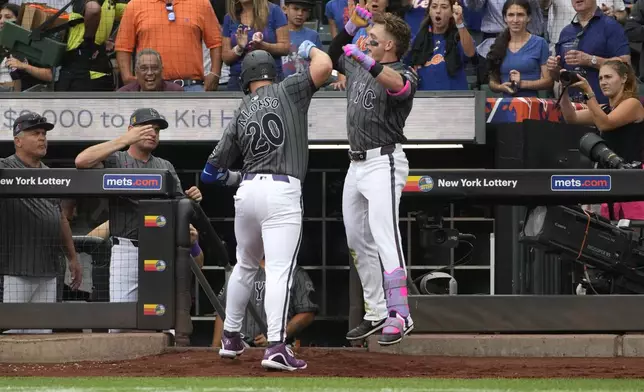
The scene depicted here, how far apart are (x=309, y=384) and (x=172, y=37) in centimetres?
542

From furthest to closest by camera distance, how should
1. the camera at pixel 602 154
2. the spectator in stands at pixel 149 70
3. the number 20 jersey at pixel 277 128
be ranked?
1. the spectator in stands at pixel 149 70
2. the camera at pixel 602 154
3. the number 20 jersey at pixel 277 128

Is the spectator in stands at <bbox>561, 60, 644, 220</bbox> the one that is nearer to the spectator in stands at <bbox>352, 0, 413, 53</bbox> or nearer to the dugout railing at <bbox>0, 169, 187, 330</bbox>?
the spectator in stands at <bbox>352, 0, 413, 53</bbox>

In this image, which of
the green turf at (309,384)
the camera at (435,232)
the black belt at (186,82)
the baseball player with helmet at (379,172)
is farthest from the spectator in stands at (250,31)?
the green turf at (309,384)

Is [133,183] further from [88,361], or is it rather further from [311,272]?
[311,272]

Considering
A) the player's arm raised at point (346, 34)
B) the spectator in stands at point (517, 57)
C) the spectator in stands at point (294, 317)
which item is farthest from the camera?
the spectator in stands at point (517, 57)

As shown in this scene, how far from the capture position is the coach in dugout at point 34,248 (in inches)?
314

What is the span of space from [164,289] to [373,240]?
150 cm

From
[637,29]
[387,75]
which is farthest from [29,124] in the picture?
[637,29]

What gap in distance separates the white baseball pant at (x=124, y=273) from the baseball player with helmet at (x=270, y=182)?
1.17 m

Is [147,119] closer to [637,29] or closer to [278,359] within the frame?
[278,359]

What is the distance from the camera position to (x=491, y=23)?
1155 cm

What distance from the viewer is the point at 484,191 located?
7.99m

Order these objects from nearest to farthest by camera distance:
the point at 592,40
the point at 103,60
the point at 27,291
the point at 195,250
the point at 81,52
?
the point at 27,291 < the point at 195,250 < the point at 592,40 < the point at 81,52 < the point at 103,60

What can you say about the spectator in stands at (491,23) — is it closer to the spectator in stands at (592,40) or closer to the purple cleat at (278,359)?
the spectator in stands at (592,40)
